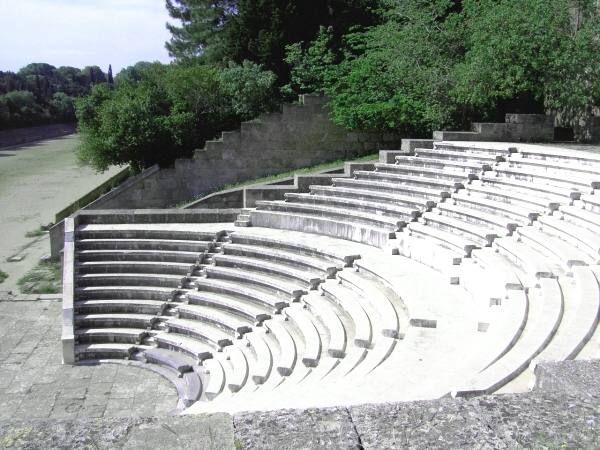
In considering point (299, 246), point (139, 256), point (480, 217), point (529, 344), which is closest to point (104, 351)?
point (139, 256)

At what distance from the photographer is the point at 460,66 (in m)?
16.2

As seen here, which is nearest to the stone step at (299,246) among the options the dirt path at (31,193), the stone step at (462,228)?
the stone step at (462,228)

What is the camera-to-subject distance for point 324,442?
2.47m

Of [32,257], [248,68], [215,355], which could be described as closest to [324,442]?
[215,355]

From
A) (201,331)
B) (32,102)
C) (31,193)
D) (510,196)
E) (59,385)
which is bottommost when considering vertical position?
(59,385)

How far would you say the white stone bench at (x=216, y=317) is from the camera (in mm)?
11172

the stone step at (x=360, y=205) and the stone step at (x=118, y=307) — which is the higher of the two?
the stone step at (x=360, y=205)

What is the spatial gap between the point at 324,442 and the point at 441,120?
15.1 meters

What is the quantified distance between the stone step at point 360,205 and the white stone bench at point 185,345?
4641 mm

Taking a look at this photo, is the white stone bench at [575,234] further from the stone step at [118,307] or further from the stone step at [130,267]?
the stone step at [118,307]

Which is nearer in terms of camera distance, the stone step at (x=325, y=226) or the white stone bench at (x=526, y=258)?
the white stone bench at (x=526, y=258)

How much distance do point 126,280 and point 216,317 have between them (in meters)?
2.70

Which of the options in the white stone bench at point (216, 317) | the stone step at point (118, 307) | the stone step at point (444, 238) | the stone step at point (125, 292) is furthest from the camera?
the stone step at point (125, 292)

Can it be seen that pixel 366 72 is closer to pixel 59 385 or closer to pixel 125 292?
pixel 125 292
